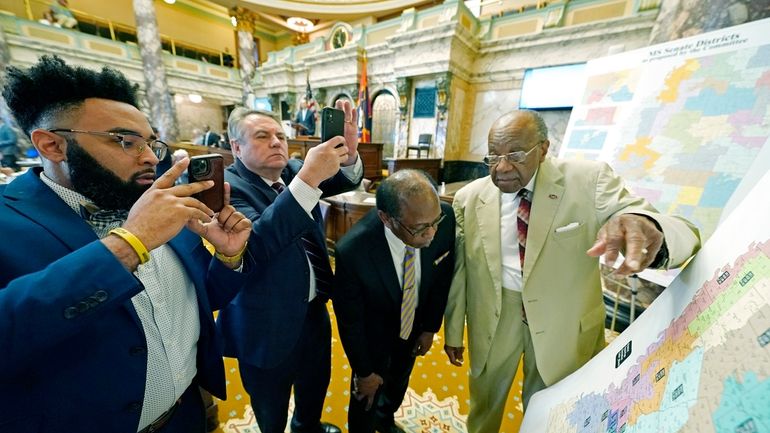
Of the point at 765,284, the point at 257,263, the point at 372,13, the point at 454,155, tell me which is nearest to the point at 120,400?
the point at 257,263

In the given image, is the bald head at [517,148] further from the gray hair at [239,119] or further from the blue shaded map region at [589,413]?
the gray hair at [239,119]

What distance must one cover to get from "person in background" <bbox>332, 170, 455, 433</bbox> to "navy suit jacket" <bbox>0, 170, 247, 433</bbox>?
30.0 inches

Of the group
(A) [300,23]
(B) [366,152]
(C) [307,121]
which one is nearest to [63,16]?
(A) [300,23]

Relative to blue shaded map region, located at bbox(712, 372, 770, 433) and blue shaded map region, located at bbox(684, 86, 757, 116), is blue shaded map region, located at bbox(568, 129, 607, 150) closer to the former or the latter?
blue shaded map region, located at bbox(684, 86, 757, 116)

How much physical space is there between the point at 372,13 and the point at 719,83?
14798 millimetres

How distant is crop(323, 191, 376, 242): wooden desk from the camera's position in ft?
13.0

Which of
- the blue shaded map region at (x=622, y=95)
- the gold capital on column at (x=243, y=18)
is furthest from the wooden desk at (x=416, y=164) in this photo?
the gold capital on column at (x=243, y=18)

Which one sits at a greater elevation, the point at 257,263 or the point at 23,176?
the point at 23,176

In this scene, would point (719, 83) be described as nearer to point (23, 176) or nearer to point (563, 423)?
point (563, 423)

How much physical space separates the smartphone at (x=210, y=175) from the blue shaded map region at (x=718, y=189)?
2.67m

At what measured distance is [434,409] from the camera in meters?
2.04

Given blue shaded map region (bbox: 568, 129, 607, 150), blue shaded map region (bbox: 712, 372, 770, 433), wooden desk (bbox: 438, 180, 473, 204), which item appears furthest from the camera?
wooden desk (bbox: 438, 180, 473, 204)

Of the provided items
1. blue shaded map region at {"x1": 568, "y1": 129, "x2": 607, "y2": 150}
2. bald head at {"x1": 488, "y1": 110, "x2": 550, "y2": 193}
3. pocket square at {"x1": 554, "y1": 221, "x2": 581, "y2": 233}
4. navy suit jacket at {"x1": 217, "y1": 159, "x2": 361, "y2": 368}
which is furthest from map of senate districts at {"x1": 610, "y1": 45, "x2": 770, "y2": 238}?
navy suit jacket at {"x1": 217, "y1": 159, "x2": 361, "y2": 368}

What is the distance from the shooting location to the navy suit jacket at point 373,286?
52.6 inches
